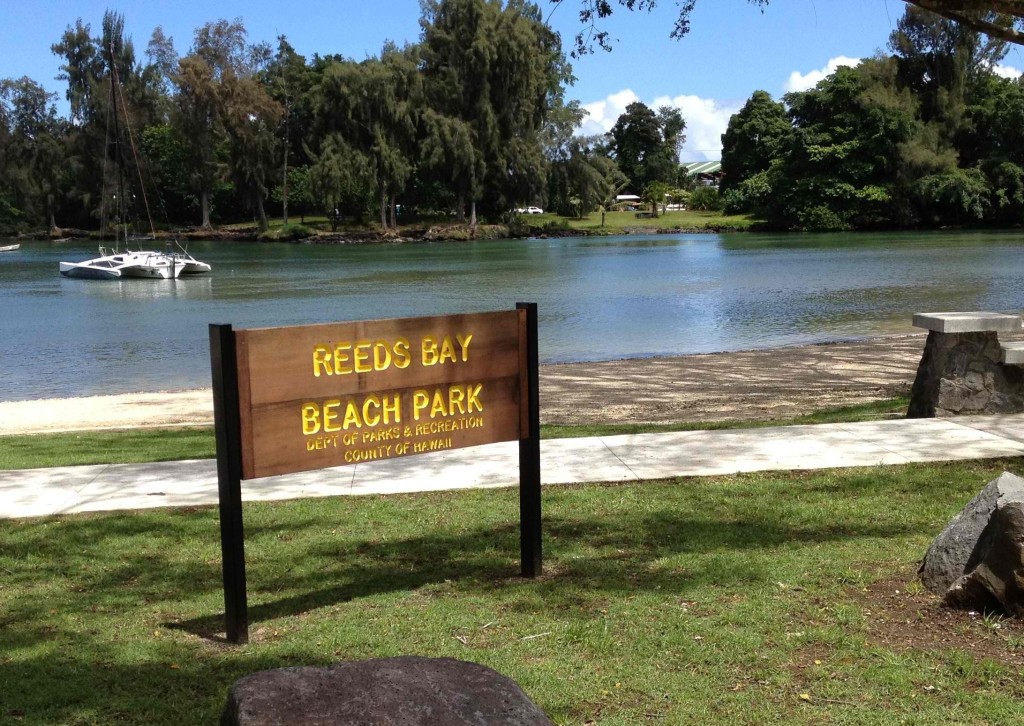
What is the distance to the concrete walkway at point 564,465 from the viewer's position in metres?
6.84

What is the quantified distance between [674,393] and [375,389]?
9.69 m

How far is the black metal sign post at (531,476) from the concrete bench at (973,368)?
503 centimetres

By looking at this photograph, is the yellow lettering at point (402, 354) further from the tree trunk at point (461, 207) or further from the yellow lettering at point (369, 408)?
the tree trunk at point (461, 207)

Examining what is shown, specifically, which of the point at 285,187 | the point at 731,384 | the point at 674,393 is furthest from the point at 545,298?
the point at 285,187

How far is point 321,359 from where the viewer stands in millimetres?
4203

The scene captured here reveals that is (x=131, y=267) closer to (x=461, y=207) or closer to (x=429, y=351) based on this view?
(x=461, y=207)

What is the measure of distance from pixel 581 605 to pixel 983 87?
276ft

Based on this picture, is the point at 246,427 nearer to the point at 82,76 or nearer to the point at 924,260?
the point at 924,260

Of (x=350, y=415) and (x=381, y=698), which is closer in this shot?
(x=381, y=698)

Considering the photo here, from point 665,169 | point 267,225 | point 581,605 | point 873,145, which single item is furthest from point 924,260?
point 665,169

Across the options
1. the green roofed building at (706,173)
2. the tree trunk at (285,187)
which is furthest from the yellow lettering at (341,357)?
the green roofed building at (706,173)

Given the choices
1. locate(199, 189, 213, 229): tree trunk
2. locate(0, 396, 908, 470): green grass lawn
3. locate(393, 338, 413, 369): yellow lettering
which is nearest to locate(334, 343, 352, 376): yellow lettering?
locate(393, 338, 413, 369): yellow lettering

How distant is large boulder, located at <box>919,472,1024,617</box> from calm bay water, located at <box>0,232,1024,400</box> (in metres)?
16.6

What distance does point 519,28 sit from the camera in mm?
71812
